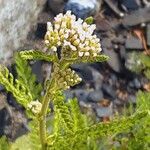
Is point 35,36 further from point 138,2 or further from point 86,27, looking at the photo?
point 86,27

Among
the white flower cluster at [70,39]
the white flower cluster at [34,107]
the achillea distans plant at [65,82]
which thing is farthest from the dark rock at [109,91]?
the white flower cluster at [70,39]

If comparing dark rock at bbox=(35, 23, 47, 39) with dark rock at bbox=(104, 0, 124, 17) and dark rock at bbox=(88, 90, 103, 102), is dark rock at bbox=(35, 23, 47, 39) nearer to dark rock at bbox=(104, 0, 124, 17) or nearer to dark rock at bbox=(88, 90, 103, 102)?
dark rock at bbox=(88, 90, 103, 102)

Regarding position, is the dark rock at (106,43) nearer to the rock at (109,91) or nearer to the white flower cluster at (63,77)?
the rock at (109,91)

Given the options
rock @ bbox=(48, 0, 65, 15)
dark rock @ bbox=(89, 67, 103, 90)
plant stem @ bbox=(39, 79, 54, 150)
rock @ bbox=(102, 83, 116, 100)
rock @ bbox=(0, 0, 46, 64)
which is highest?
plant stem @ bbox=(39, 79, 54, 150)

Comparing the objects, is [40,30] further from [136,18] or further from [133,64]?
[136,18]

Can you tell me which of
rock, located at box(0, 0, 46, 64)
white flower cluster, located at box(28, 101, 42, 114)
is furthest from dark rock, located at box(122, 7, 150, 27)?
white flower cluster, located at box(28, 101, 42, 114)
